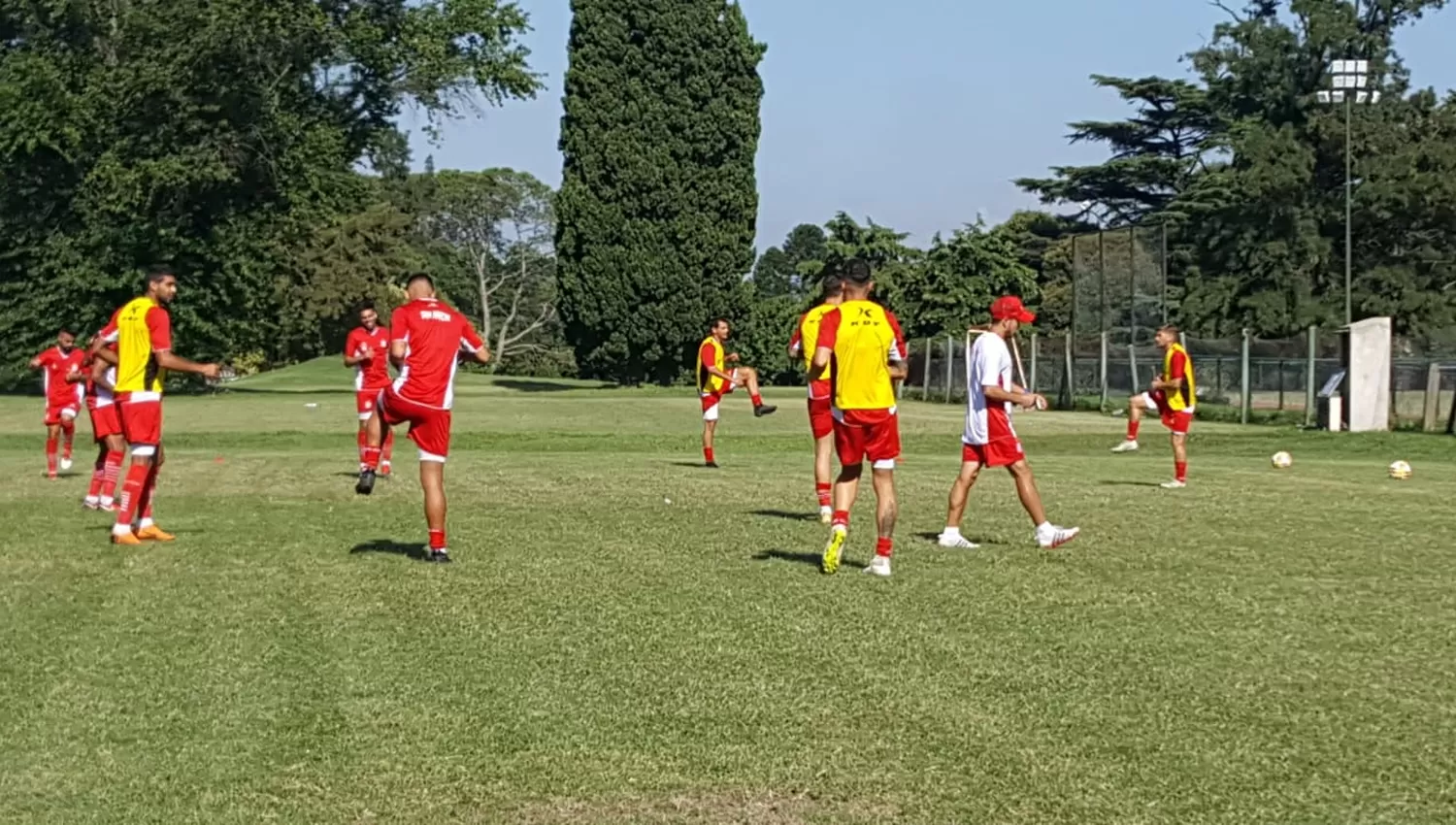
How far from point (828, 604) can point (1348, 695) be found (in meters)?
3.37

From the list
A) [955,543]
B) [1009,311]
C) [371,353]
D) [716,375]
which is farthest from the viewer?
[716,375]

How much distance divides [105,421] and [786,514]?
263 inches

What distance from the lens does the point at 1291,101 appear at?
243 ft

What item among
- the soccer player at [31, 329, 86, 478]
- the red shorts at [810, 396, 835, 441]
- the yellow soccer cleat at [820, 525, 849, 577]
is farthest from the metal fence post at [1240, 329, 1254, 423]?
the yellow soccer cleat at [820, 525, 849, 577]

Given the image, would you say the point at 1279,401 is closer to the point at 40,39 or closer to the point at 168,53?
the point at 168,53

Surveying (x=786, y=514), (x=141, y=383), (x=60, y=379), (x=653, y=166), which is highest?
(x=653, y=166)

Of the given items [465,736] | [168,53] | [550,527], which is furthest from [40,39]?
[465,736]

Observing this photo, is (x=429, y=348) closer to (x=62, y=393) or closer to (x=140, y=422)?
(x=140, y=422)

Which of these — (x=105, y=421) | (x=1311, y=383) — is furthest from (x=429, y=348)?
(x=1311, y=383)

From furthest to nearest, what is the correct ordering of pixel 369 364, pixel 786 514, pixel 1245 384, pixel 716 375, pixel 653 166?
pixel 653 166
pixel 1245 384
pixel 716 375
pixel 369 364
pixel 786 514

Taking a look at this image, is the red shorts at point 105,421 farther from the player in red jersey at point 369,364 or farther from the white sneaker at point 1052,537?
the white sneaker at point 1052,537

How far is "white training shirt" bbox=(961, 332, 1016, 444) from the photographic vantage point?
1279 cm

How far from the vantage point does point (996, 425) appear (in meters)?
13.0

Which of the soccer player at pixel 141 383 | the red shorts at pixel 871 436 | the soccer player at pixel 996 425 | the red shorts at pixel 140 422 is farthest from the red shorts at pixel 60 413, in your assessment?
the red shorts at pixel 871 436
